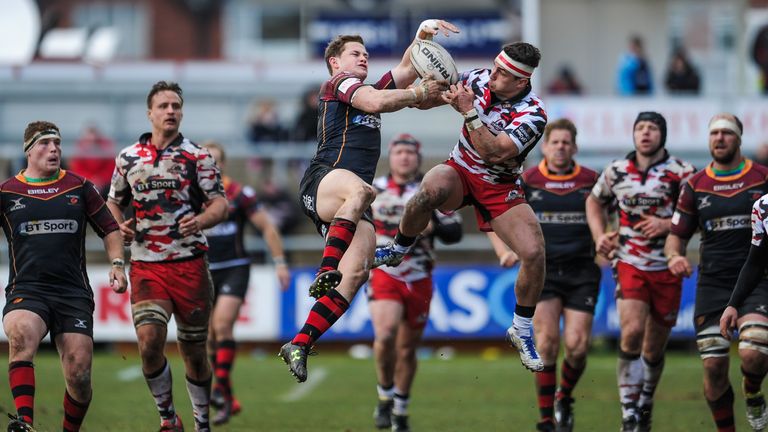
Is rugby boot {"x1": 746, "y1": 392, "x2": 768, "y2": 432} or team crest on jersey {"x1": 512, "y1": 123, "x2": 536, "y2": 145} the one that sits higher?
team crest on jersey {"x1": 512, "y1": 123, "x2": 536, "y2": 145}

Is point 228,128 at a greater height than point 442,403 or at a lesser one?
greater

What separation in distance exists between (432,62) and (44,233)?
3222 millimetres

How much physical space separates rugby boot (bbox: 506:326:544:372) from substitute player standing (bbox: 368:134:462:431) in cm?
242

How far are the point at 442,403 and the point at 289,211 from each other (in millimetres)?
6848

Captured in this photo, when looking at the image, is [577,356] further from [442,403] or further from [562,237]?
[442,403]

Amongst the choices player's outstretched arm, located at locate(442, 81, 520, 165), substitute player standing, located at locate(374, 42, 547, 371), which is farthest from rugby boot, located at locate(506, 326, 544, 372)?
player's outstretched arm, located at locate(442, 81, 520, 165)

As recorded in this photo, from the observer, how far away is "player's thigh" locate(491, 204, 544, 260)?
9844 mm

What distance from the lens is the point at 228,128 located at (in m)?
25.8

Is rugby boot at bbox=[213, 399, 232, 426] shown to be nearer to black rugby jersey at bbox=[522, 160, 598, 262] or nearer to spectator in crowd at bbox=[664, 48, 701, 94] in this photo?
black rugby jersey at bbox=[522, 160, 598, 262]

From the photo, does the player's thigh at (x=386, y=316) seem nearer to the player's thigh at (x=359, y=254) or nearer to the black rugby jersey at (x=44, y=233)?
the player's thigh at (x=359, y=254)

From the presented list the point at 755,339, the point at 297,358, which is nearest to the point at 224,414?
the point at 297,358

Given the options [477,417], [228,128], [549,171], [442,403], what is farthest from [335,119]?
[228,128]

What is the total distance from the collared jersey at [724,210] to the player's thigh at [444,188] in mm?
2109

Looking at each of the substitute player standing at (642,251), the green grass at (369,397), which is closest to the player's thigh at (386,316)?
the green grass at (369,397)
